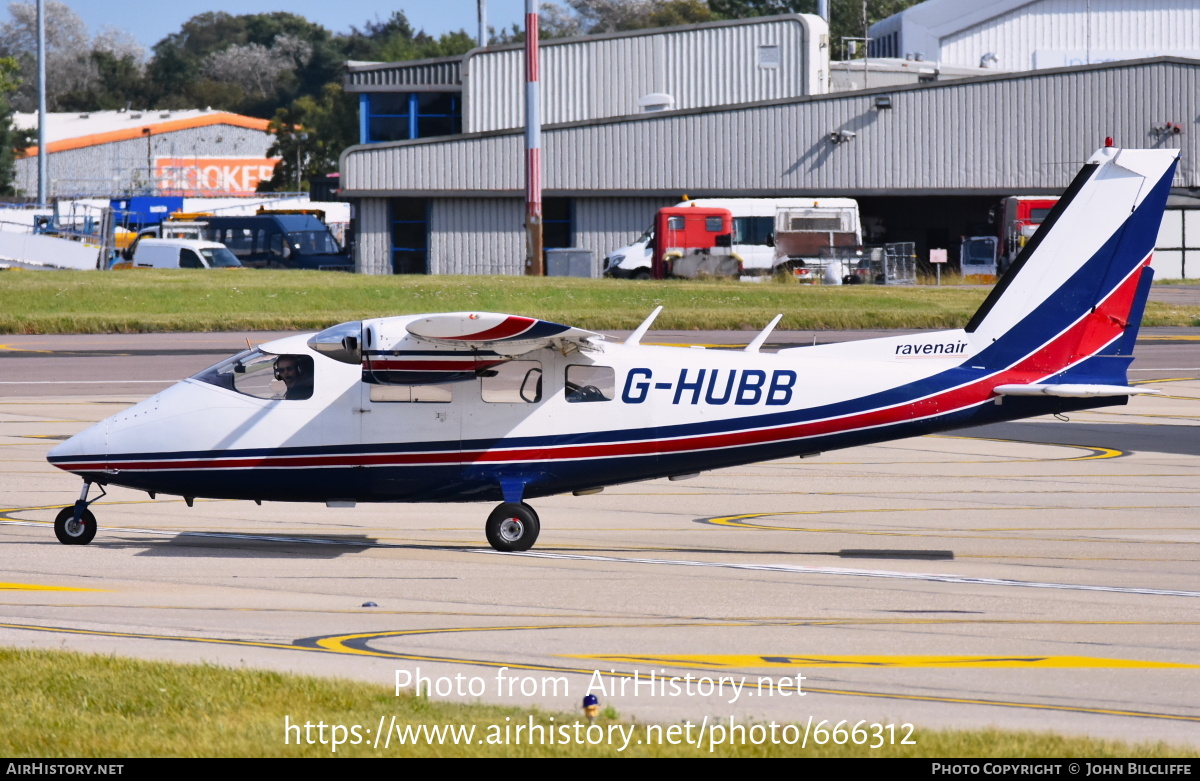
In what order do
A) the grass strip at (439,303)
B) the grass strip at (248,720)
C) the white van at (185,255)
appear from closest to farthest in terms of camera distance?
the grass strip at (248,720), the grass strip at (439,303), the white van at (185,255)

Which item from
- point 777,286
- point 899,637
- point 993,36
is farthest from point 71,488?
point 993,36

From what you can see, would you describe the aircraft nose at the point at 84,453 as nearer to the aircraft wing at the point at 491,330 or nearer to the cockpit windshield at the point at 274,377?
the cockpit windshield at the point at 274,377

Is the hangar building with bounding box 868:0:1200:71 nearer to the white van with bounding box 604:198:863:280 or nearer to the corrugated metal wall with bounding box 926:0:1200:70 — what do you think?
the corrugated metal wall with bounding box 926:0:1200:70

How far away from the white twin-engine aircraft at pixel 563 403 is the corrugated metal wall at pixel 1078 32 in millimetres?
70064

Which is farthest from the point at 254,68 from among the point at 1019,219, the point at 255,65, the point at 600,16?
the point at 1019,219

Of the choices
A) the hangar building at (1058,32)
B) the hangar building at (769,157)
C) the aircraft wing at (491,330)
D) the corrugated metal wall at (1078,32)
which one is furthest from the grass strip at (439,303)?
the corrugated metal wall at (1078,32)

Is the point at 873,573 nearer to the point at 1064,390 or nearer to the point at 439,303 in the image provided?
the point at 1064,390

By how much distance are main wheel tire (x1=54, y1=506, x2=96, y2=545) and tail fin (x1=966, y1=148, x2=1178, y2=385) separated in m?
8.59

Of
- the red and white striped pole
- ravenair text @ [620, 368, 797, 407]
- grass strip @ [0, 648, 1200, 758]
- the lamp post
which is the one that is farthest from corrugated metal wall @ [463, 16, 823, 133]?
grass strip @ [0, 648, 1200, 758]

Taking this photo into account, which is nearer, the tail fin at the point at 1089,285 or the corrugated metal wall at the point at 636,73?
the tail fin at the point at 1089,285

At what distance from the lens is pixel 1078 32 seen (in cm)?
8000

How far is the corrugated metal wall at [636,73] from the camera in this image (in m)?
60.3

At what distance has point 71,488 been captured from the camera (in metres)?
16.8
